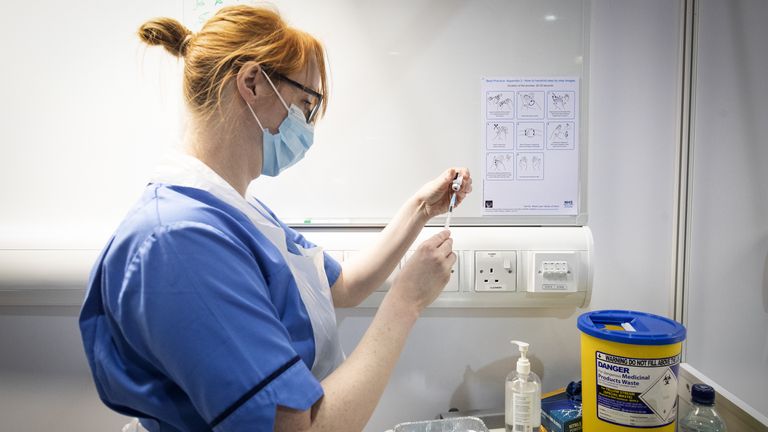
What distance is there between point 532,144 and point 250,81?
0.74 m

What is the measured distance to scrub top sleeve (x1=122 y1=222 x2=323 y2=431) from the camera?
1.80ft

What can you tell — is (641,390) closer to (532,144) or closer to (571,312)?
(571,312)

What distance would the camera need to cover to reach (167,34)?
79 centimetres

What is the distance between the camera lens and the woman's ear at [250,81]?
737mm

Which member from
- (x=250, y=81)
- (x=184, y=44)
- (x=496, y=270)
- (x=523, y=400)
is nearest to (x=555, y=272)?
(x=496, y=270)

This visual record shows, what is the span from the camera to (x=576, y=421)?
1013mm

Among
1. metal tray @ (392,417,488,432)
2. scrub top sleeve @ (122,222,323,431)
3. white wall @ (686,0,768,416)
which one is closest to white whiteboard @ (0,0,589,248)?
white wall @ (686,0,768,416)

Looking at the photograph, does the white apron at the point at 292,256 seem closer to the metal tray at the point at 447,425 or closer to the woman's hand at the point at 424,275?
the woman's hand at the point at 424,275

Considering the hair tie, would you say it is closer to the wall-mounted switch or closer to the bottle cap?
Result: the wall-mounted switch

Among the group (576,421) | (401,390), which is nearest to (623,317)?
(576,421)

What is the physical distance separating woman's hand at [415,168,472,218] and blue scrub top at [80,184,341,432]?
483 mm

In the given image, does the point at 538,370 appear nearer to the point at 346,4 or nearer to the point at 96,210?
the point at 346,4

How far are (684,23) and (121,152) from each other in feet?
4.88

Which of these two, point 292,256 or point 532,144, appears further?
point 532,144
